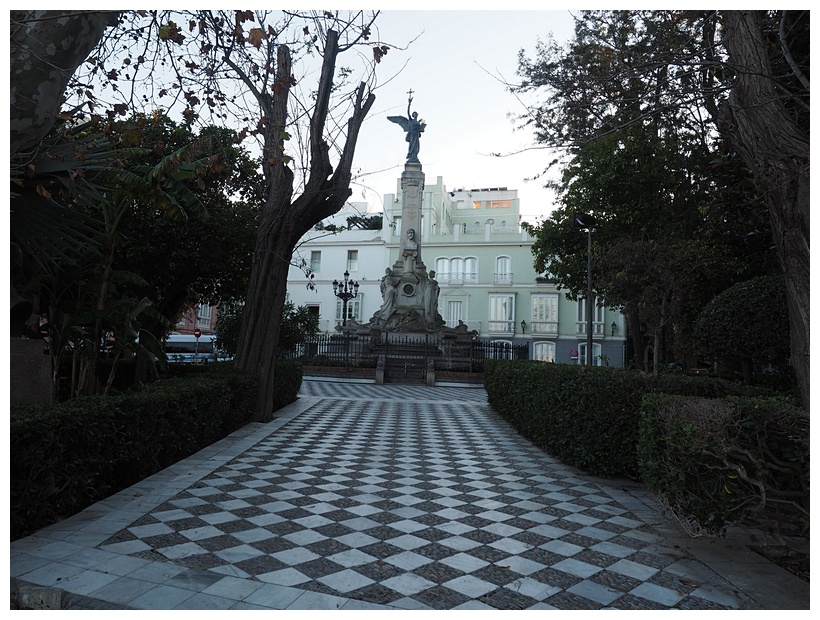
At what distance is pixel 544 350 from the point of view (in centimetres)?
3888

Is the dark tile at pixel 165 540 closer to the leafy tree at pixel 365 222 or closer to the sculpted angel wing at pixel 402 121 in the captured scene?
the sculpted angel wing at pixel 402 121

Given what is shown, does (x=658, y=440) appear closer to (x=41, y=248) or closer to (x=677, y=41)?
(x=677, y=41)

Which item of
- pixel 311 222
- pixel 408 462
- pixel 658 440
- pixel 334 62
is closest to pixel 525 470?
pixel 408 462

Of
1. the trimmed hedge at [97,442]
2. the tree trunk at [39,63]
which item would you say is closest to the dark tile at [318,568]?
the trimmed hedge at [97,442]

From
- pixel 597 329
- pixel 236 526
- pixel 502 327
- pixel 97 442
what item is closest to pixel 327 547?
pixel 236 526

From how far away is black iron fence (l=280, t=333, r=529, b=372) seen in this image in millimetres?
24312

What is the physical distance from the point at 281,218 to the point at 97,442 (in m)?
6.06

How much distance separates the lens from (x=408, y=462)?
729cm

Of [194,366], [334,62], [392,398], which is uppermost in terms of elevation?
[334,62]

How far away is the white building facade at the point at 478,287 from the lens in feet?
125

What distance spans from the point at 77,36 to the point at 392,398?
13285 millimetres

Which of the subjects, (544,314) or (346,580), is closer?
(346,580)

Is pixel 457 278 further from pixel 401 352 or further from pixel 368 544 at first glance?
pixel 368 544

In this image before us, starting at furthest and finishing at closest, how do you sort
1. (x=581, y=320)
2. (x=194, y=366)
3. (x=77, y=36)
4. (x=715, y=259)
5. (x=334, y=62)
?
1. (x=581, y=320)
2. (x=715, y=259)
3. (x=194, y=366)
4. (x=334, y=62)
5. (x=77, y=36)
